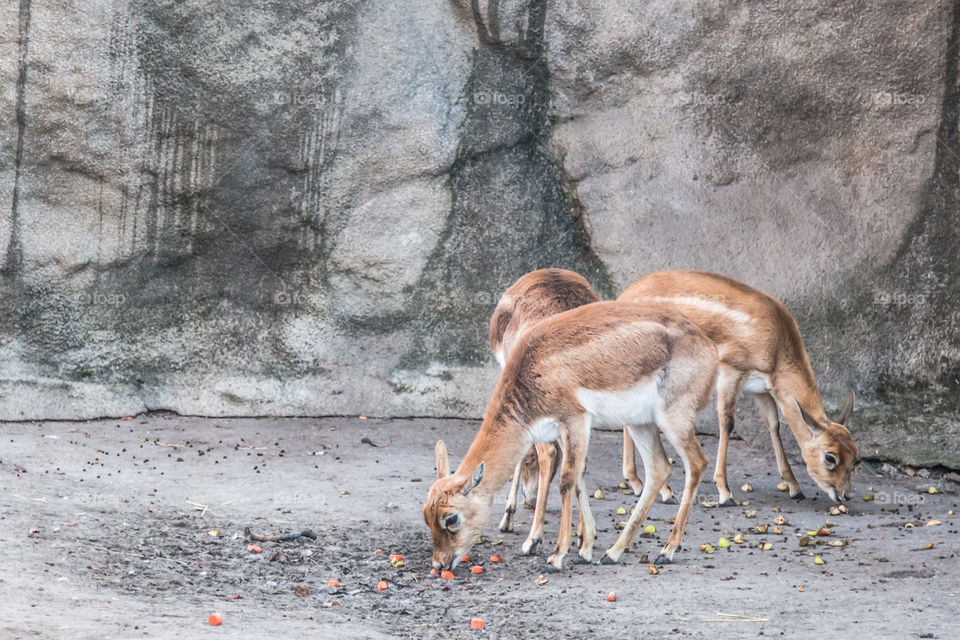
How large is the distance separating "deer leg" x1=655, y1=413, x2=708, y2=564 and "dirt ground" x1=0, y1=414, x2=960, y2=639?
148mm

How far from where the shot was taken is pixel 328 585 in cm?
628

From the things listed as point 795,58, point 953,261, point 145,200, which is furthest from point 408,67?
point 953,261

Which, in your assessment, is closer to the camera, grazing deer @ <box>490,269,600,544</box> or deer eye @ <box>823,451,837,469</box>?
grazing deer @ <box>490,269,600,544</box>

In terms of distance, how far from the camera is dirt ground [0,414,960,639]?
5469 mm

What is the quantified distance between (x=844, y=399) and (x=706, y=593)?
446 cm

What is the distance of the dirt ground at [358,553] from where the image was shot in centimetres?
547

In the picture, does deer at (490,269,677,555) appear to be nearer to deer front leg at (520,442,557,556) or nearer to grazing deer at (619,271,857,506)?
deer front leg at (520,442,557,556)
